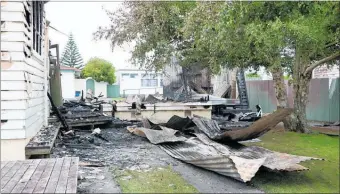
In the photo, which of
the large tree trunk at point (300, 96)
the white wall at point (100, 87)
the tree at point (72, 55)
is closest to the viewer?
the large tree trunk at point (300, 96)

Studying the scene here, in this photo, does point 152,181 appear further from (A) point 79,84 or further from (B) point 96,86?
(B) point 96,86

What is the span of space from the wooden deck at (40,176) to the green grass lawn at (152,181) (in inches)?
23.3

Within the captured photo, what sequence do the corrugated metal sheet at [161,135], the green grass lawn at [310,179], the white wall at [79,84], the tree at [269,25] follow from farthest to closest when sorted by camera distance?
the white wall at [79,84] < the corrugated metal sheet at [161,135] < the tree at [269,25] < the green grass lawn at [310,179]

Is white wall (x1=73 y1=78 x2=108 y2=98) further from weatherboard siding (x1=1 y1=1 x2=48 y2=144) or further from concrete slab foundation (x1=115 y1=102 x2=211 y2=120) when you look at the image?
weatherboard siding (x1=1 y1=1 x2=48 y2=144)

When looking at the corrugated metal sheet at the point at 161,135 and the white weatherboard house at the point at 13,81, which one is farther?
the corrugated metal sheet at the point at 161,135

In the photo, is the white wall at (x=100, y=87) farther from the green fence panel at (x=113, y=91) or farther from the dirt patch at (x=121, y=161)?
the dirt patch at (x=121, y=161)


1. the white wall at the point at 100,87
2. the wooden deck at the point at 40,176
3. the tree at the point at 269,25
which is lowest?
the wooden deck at the point at 40,176

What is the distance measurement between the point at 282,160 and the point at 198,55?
540 centimetres

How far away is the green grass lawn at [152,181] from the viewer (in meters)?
3.87

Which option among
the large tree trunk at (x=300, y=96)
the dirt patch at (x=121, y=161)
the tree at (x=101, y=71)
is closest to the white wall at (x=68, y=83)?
the tree at (x=101, y=71)

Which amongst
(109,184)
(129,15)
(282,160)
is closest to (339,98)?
(129,15)

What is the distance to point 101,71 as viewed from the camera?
34.8 m

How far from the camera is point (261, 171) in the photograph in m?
4.21

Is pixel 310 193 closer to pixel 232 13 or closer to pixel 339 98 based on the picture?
pixel 232 13
